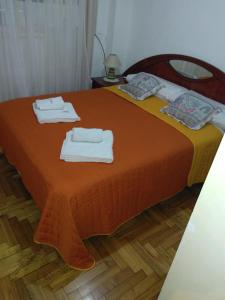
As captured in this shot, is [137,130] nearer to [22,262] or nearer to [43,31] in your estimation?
[22,262]

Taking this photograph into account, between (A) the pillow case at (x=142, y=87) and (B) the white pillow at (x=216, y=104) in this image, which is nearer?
(B) the white pillow at (x=216, y=104)

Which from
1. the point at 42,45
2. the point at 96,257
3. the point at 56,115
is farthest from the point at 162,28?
the point at 96,257

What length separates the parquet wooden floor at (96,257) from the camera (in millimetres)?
1472

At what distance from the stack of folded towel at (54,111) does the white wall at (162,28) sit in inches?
53.7

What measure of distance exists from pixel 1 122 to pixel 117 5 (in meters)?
Answer: 2.11

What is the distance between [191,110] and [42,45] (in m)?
1.73

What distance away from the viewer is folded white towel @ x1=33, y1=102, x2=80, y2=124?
199 cm

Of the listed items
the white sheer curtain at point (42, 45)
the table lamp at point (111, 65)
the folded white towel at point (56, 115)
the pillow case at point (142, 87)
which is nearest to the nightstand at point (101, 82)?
the table lamp at point (111, 65)

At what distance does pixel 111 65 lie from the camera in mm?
3061

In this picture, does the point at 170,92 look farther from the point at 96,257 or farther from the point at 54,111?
the point at 96,257

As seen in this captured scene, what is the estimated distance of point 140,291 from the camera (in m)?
1.51

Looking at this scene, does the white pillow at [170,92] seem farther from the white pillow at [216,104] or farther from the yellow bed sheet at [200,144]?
the yellow bed sheet at [200,144]

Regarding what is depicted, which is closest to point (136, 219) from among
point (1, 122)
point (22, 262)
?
point (22, 262)

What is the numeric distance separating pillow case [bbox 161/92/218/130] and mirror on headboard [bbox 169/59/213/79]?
31 cm
